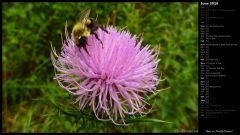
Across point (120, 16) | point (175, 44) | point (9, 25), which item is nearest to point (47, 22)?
point (9, 25)

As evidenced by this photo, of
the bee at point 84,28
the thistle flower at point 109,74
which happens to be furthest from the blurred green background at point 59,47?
the bee at point 84,28

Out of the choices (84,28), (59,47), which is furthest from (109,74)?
(59,47)

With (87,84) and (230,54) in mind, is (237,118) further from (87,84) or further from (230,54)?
(87,84)

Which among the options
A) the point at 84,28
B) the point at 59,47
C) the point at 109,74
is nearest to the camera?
the point at 84,28

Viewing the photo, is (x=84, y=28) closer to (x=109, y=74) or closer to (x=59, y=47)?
(x=109, y=74)

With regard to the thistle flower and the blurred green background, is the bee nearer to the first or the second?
the thistle flower
